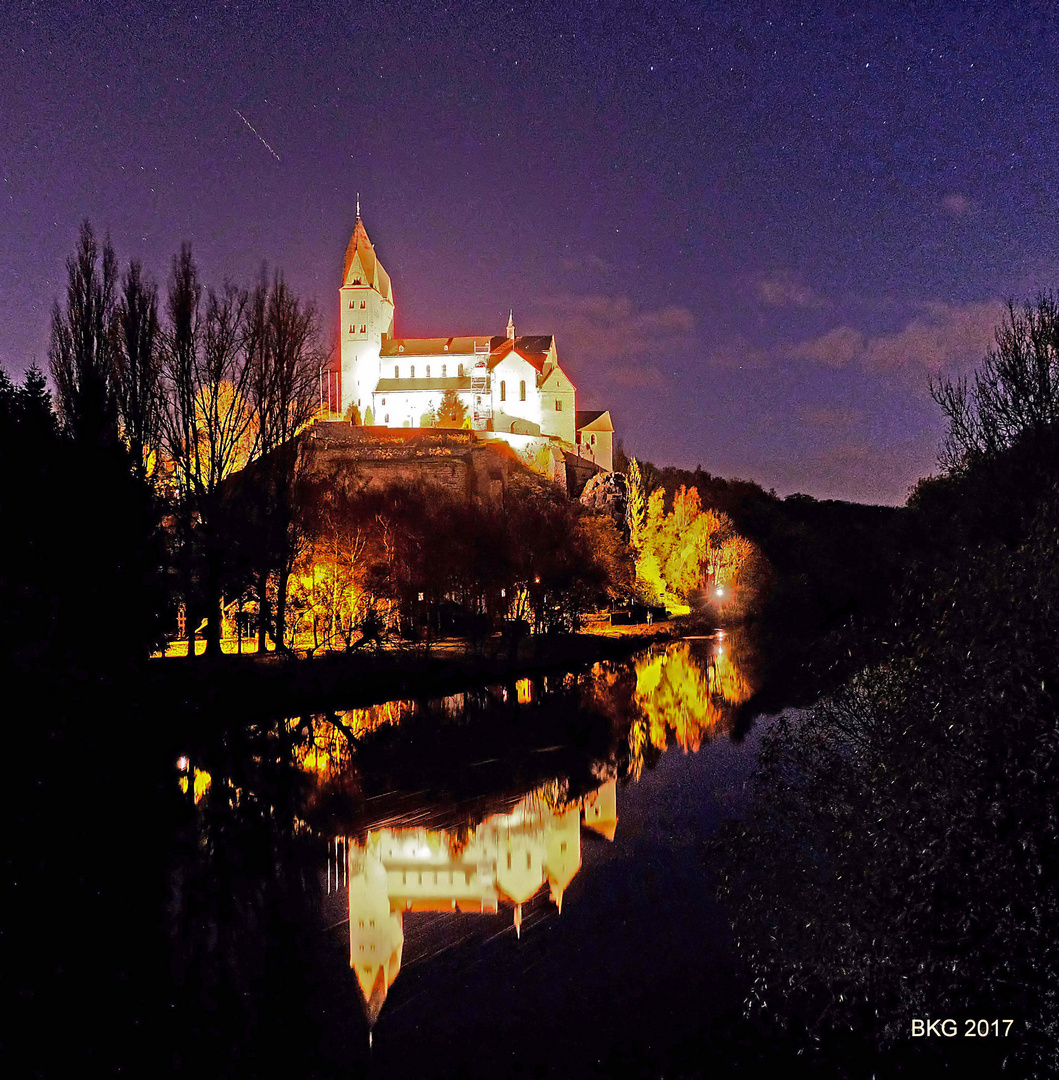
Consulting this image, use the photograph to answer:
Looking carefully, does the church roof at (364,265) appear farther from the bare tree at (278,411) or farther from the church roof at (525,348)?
the bare tree at (278,411)

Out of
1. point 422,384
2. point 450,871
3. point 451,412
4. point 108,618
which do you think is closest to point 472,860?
point 450,871

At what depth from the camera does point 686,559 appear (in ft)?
239

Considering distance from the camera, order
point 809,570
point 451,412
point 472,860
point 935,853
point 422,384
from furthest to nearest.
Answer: point 422,384 → point 451,412 → point 809,570 → point 472,860 → point 935,853

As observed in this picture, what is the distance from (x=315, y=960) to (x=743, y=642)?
43.3 metres

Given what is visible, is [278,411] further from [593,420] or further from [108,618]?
[593,420]

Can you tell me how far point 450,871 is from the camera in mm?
13062

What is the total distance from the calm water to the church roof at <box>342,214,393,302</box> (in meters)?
75.4

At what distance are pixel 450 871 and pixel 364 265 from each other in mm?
86636

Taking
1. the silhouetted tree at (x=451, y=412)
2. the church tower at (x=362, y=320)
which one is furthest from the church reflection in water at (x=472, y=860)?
the church tower at (x=362, y=320)

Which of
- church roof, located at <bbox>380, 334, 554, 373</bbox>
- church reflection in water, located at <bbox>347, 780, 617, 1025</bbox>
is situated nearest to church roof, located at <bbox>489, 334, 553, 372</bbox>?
church roof, located at <bbox>380, 334, 554, 373</bbox>

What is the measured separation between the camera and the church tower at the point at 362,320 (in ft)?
295

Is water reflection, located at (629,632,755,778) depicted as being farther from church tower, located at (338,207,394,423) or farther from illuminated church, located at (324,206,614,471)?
church tower, located at (338,207,394,423)

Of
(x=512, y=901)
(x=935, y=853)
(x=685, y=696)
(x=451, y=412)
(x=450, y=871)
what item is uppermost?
(x=451, y=412)

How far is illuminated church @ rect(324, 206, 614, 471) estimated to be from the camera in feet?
280
